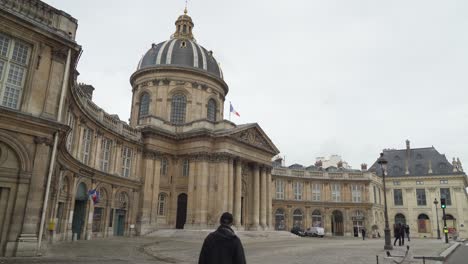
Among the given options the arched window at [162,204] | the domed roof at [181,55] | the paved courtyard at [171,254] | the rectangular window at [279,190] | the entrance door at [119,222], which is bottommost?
the paved courtyard at [171,254]

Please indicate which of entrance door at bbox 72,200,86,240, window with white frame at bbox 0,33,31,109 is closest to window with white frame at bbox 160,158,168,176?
entrance door at bbox 72,200,86,240

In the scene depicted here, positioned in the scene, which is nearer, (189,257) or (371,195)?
(189,257)

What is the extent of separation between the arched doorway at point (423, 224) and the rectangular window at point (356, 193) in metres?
13.8

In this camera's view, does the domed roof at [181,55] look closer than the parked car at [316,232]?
Yes

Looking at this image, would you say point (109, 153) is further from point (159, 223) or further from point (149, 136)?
point (159, 223)

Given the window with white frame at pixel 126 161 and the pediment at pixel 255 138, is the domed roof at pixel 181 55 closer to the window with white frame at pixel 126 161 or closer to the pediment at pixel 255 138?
the pediment at pixel 255 138

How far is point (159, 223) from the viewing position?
116ft

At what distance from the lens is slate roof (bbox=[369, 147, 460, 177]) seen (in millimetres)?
63688

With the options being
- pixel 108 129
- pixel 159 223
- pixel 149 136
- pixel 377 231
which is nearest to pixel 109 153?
pixel 108 129

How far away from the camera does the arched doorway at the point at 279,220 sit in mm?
54000

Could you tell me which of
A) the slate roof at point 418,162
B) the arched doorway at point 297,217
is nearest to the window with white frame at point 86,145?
the arched doorway at point 297,217

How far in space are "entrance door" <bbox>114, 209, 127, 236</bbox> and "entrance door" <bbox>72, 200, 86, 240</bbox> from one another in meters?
4.67

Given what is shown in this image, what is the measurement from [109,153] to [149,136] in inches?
217

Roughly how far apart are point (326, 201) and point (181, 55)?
102ft
